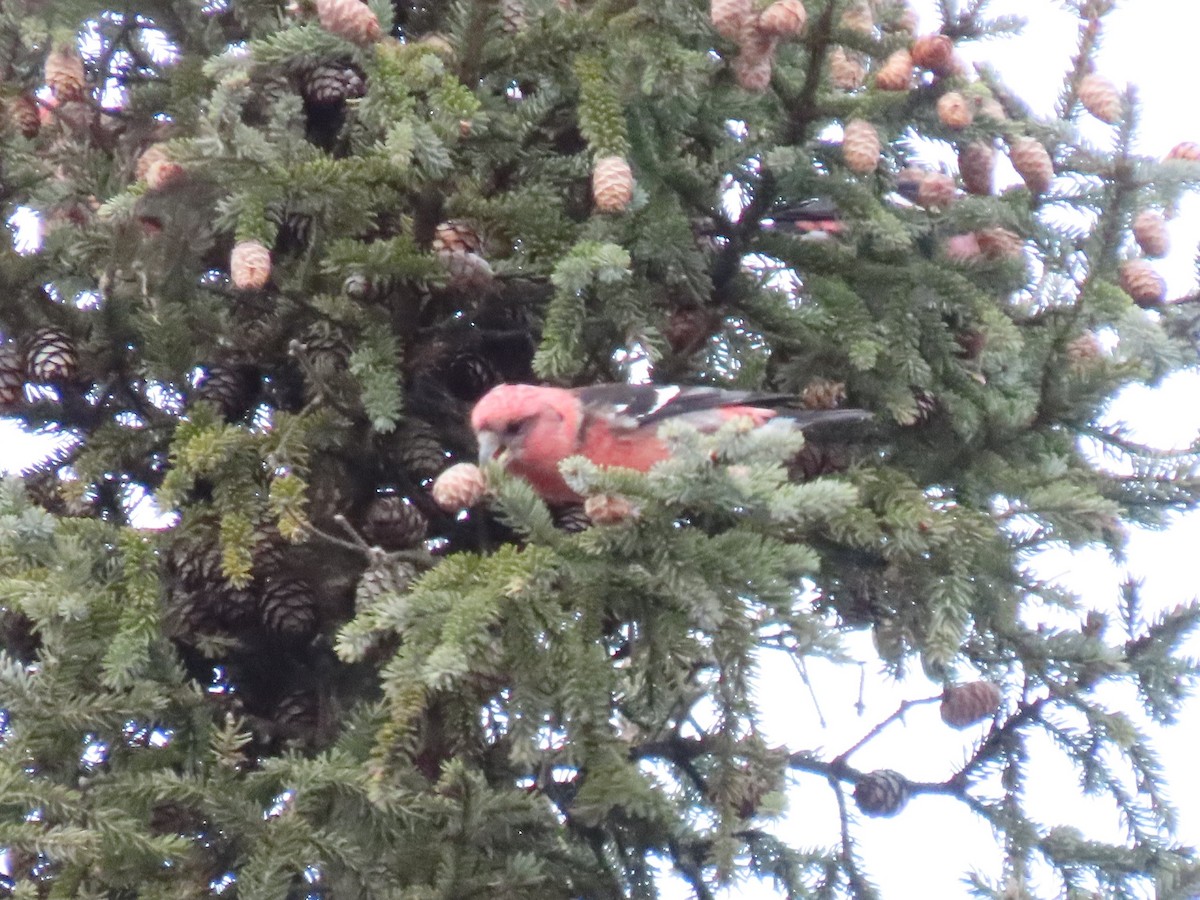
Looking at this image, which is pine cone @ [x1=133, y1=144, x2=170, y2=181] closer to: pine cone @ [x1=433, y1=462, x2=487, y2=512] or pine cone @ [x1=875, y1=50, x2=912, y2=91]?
pine cone @ [x1=433, y1=462, x2=487, y2=512]

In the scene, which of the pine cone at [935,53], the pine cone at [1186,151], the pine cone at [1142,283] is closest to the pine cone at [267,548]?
the pine cone at [935,53]

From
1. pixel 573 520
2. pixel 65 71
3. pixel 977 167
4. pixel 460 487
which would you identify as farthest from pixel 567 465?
pixel 65 71

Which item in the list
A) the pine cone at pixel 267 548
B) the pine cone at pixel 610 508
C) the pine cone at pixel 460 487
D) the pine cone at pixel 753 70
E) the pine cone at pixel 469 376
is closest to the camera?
the pine cone at pixel 610 508

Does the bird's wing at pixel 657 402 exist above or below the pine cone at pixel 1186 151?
below

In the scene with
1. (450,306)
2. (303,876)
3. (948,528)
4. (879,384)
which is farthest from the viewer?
(450,306)

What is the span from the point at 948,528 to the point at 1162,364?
423 millimetres

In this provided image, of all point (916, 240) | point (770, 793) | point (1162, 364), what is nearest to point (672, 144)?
point (916, 240)

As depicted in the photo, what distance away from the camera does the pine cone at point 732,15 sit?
6.38ft

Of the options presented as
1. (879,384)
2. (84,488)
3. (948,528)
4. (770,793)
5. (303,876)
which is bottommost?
(303,876)

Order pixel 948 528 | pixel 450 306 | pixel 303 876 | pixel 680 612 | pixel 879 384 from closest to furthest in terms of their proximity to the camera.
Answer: pixel 680 612, pixel 948 528, pixel 303 876, pixel 879 384, pixel 450 306

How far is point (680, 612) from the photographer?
72.8 inches

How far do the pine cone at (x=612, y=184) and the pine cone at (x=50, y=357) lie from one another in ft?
3.19

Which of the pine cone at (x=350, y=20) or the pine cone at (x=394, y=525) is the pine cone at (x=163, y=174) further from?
the pine cone at (x=394, y=525)

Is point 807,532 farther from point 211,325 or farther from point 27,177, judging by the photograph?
point 27,177
